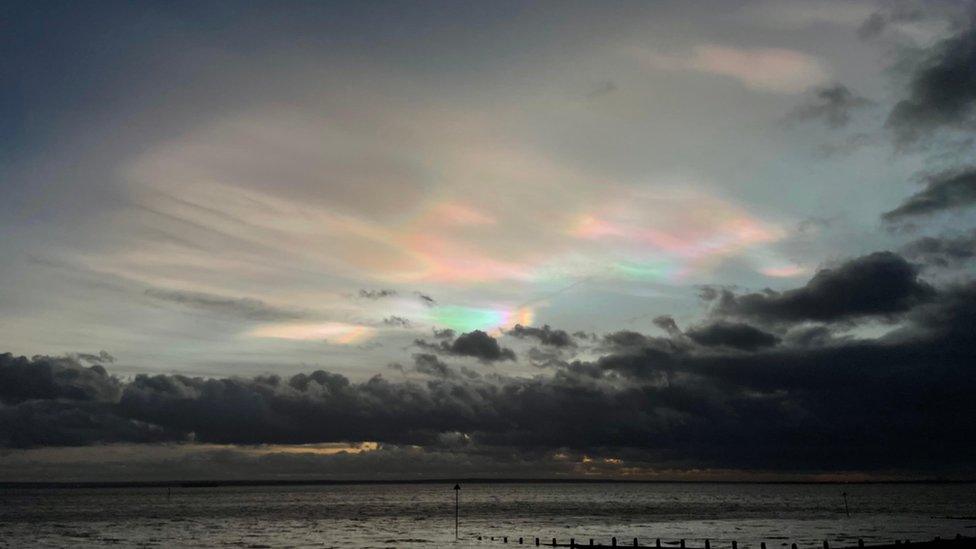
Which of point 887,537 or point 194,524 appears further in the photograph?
point 194,524

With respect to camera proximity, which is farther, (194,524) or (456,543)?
(194,524)

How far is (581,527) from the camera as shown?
436 feet

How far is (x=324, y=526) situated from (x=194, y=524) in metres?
27.1

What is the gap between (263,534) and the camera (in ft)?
398

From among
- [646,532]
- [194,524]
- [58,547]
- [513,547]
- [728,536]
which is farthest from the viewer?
[194,524]

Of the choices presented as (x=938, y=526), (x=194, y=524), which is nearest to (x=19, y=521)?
(x=194, y=524)

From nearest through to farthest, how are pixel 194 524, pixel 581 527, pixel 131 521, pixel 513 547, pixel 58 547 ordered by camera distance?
pixel 513 547 < pixel 58 547 < pixel 581 527 < pixel 194 524 < pixel 131 521

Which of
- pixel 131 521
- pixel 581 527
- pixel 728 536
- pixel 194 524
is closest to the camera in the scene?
pixel 728 536

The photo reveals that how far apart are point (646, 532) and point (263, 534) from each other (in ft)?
191

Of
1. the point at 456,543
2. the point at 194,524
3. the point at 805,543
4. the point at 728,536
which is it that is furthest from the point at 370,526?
the point at 805,543

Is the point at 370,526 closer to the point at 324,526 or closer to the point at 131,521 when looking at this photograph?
the point at 324,526

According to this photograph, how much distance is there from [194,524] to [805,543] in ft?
356

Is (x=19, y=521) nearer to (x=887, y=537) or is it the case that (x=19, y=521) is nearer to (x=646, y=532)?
(x=646, y=532)

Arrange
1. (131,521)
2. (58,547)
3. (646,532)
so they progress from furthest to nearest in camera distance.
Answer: (131,521) < (646,532) < (58,547)
